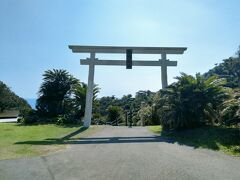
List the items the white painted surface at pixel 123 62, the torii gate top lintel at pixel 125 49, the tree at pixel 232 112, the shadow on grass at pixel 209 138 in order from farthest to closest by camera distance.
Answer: the white painted surface at pixel 123 62 → the torii gate top lintel at pixel 125 49 → the tree at pixel 232 112 → the shadow on grass at pixel 209 138

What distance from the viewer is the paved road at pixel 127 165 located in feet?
19.0

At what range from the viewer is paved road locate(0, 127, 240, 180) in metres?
5.78

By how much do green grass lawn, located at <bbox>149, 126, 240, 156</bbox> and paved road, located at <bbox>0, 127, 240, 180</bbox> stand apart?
2.20 ft

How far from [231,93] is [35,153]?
9.07m

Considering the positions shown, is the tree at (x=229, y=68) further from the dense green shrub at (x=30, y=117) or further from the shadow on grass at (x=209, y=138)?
the shadow on grass at (x=209, y=138)

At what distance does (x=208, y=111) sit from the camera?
12.8m

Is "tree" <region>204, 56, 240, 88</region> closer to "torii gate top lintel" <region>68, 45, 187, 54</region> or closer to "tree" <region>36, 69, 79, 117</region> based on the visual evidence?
"tree" <region>36, 69, 79, 117</region>

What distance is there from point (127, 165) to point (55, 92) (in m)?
19.7

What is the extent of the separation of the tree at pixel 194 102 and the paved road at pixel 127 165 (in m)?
4.11

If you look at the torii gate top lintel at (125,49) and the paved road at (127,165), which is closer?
the paved road at (127,165)

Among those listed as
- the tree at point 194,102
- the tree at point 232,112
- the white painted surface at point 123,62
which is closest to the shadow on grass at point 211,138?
the tree at point 232,112

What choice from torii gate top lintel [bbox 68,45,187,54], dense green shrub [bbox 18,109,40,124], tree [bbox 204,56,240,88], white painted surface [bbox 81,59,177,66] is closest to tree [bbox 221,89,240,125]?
white painted surface [bbox 81,59,177,66]

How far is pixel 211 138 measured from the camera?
10156 mm

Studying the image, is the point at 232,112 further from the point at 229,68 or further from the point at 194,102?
the point at 229,68
